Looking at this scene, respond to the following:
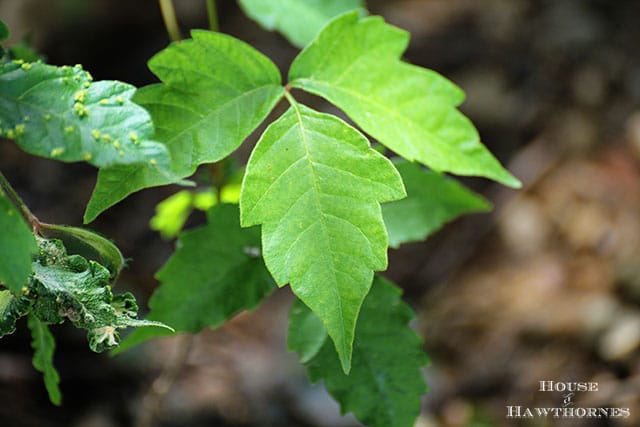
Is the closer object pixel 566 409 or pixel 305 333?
pixel 305 333

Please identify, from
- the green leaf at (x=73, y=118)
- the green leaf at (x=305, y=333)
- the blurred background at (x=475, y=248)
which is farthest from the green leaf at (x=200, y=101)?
the blurred background at (x=475, y=248)

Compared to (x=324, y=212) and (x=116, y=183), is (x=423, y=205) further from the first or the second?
(x=116, y=183)

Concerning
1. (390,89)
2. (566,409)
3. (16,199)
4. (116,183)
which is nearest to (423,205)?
(390,89)

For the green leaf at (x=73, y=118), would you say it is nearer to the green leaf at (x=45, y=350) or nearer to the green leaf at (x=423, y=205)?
the green leaf at (x=45, y=350)

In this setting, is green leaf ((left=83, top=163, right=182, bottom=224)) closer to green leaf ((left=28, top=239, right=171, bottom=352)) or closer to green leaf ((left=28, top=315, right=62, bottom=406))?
green leaf ((left=28, top=239, right=171, bottom=352))

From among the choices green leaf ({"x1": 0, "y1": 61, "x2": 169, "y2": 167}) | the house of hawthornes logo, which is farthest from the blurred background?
green leaf ({"x1": 0, "y1": 61, "x2": 169, "y2": 167})

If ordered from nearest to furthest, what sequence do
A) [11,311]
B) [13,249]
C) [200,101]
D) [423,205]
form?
[13,249], [11,311], [200,101], [423,205]
